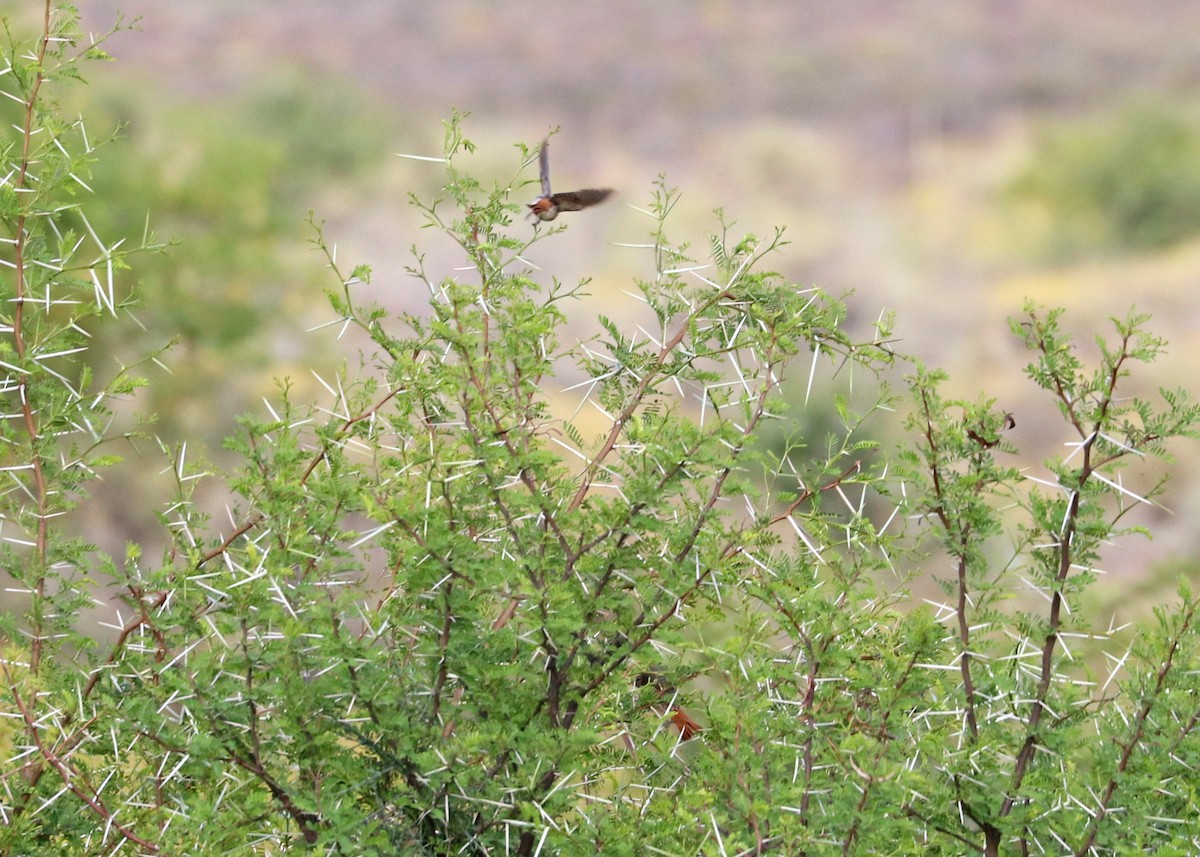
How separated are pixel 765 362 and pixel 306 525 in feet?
2.09

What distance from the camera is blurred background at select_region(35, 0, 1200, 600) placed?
742 inches

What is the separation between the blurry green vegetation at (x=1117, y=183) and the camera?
956 inches

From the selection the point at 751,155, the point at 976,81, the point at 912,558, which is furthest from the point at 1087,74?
the point at 912,558

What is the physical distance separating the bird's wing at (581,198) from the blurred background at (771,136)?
13.7 metres

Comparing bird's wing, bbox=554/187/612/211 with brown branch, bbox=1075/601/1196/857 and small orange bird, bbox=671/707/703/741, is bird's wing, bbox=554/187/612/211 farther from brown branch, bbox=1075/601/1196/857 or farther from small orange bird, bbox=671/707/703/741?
brown branch, bbox=1075/601/1196/857

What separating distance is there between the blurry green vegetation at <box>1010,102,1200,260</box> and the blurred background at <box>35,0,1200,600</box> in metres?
0.06

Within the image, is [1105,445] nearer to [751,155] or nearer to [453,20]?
[751,155]

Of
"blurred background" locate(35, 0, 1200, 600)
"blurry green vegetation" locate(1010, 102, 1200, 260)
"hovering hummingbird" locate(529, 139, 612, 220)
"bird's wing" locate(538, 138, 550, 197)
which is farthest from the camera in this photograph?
"blurry green vegetation" locate(1010, 102, 1200, 260)

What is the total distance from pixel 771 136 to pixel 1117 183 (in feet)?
22.3

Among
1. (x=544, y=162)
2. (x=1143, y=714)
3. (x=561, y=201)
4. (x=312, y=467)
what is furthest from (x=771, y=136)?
(x=1143, y=714)

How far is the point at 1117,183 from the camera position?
2562 centimetres

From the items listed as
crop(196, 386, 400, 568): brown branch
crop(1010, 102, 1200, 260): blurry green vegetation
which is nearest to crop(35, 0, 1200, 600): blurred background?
crop(1010, 102, 1200, 260): blurry green vegetation

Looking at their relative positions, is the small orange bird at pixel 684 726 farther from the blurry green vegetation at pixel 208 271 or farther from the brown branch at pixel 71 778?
the blurry green vegetation at pixel 208 271

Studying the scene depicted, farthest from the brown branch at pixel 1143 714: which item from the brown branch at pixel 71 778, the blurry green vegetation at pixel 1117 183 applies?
the blurry green vegetation at pixel 1117 183
